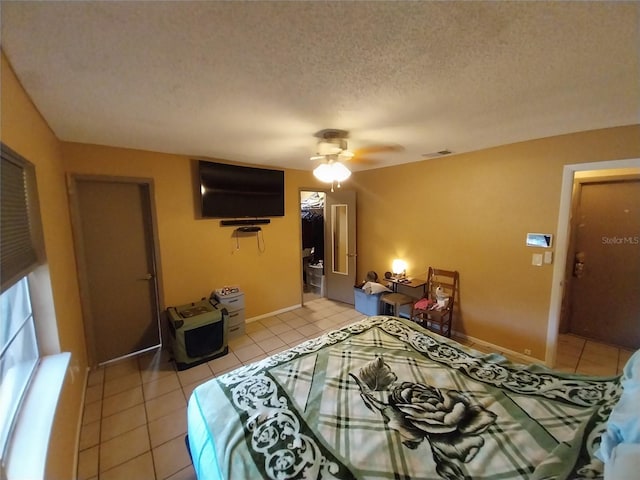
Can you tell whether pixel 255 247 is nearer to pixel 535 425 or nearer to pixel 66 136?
pixel 66 136

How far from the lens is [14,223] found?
4.01 feet

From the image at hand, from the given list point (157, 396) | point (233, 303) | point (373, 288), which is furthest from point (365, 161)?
point (157, 396)

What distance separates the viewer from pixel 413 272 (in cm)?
375

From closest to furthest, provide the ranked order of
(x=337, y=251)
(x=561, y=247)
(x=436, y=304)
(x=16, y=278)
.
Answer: (x=16, y=278), (x=561, y=247), (x=436, y=304), (x=337, y=251)

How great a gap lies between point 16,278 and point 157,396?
1704mm

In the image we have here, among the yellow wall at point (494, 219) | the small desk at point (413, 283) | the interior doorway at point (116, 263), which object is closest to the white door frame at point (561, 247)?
the yellow wall at point (494, 219)

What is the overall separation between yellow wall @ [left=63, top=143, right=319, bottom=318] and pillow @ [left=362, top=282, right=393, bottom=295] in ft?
3.84

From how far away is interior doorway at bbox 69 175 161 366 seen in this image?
2602 millimetres

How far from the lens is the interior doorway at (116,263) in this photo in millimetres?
2602

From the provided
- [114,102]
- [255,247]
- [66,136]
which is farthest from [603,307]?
[66,136]

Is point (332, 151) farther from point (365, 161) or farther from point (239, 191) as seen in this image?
point (239, 191)

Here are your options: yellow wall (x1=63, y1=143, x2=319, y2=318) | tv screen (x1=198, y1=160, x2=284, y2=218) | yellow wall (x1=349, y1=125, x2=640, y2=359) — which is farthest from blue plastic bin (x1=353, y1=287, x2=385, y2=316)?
tv screen (x1=198, y1=160, x2=284, y2=218)

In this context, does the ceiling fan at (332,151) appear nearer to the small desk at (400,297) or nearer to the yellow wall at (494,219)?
the yellow wall at (494,219)

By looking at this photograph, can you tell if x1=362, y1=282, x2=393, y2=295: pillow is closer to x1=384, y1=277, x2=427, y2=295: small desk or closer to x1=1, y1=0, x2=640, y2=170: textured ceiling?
x1=384, y1=277, x2=427, y2=295: small desk
